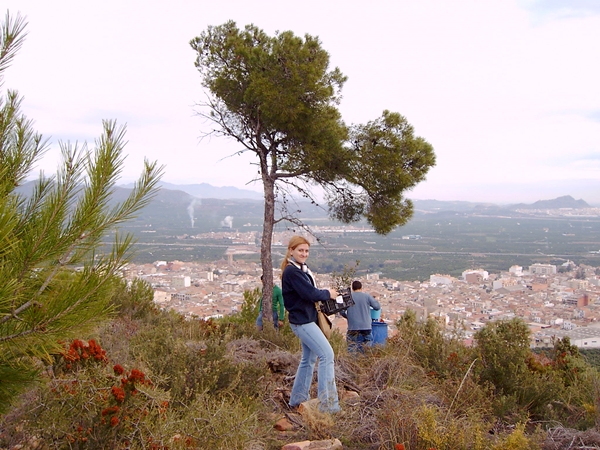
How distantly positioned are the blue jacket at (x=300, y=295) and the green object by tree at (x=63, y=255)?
7.14 ft

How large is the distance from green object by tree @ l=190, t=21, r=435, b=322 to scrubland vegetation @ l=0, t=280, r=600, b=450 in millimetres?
2668

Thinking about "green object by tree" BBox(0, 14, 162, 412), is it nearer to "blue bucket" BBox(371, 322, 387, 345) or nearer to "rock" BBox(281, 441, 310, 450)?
"rock" BBox(281, 441, 310, 450)

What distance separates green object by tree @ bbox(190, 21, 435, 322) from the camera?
818 cm

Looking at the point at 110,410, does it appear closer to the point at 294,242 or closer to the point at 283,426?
the point at 283,426

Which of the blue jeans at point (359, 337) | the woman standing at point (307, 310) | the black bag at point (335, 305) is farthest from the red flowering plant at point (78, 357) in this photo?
the blue jeans at point (359, 337)

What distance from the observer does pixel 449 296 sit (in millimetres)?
19766

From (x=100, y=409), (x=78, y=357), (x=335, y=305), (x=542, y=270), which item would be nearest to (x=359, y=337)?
(x=335, y=305)

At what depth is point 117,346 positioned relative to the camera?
18.2 feet

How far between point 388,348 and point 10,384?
450cm

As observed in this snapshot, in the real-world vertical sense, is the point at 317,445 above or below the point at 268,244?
below

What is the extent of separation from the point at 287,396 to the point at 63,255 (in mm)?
3501

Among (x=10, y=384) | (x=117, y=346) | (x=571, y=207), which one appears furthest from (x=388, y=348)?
(x=571, y=207)

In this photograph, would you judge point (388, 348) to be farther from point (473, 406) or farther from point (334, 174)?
point (334, 174)

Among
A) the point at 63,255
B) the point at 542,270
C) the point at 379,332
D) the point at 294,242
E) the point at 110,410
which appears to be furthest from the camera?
the point at 542,270
